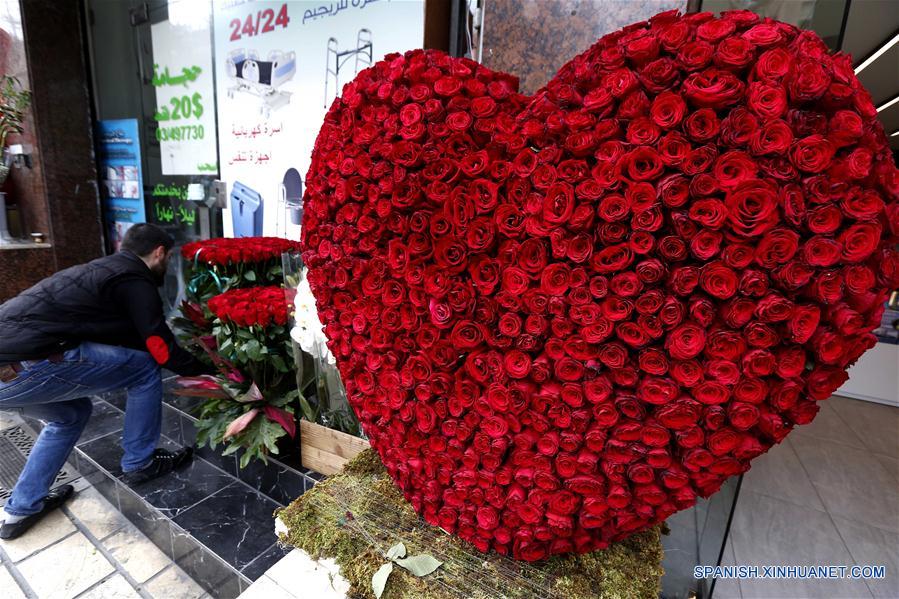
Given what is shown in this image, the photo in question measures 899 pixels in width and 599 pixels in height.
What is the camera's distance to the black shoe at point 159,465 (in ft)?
7.41

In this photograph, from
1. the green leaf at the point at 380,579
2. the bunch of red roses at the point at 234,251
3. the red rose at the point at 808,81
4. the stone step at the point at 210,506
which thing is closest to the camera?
the red rose at the point at 808,81

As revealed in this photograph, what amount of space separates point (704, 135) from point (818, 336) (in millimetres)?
332

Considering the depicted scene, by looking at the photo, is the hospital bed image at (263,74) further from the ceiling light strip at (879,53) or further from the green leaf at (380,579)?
the ceiling light strip at (879,53)

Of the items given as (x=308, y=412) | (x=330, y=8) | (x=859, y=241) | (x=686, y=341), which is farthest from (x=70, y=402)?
(x=859, y=241)

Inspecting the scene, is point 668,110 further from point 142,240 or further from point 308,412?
point 142,240

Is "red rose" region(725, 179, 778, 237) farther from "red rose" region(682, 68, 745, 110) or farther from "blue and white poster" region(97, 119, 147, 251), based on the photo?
"blue and white poster" region(97, 119, 147, 251)

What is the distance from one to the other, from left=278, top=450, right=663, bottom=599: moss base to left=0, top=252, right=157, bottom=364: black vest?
5.75 ft

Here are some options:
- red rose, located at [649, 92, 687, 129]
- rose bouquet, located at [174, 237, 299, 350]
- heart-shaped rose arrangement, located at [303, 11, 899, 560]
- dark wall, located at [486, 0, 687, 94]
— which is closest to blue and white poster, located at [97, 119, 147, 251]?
rose bouquet, located at [174, 237, 299, 350]

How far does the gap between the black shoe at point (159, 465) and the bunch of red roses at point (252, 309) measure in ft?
3.01

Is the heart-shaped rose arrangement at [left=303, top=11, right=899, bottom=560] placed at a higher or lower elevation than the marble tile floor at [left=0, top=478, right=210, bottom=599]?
higher

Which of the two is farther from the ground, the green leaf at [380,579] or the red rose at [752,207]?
the red rose at [752,207]

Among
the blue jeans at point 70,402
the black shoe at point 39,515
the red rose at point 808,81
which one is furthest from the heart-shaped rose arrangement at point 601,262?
the black shoe at point 39,515

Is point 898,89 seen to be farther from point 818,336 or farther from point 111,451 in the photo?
point 111,451

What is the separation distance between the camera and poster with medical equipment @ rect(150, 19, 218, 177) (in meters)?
3.65
